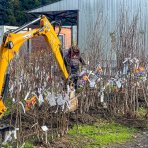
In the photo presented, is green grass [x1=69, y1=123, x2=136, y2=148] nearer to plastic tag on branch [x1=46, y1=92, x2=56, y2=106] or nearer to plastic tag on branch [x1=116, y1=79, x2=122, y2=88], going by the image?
plastic tag on branch [x1=46, y1=92, x2=56, y2=106]

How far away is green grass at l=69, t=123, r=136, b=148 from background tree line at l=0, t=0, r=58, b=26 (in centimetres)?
3656

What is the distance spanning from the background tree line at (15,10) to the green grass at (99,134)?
3656cm

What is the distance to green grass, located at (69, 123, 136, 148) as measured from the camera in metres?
7.31

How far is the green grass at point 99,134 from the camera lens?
24.0 feet

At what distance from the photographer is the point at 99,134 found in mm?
7938

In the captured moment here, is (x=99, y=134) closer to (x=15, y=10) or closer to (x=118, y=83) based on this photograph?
(x=118, y=83)

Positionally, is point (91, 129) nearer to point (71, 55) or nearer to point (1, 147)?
point (1, 147)

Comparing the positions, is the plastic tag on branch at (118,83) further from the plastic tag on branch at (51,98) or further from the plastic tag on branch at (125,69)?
the plastic tag on branch at (51,98)

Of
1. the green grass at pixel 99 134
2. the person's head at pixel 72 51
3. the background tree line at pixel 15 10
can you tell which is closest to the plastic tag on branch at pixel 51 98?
the green grass at pixel 99 134

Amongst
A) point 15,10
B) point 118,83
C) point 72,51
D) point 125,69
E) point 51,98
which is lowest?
point 51,98

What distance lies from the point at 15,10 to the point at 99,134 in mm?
40455

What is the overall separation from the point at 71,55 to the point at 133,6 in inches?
418

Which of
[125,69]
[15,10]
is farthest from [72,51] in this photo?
[15,10]

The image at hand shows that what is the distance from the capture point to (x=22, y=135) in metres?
7.07
